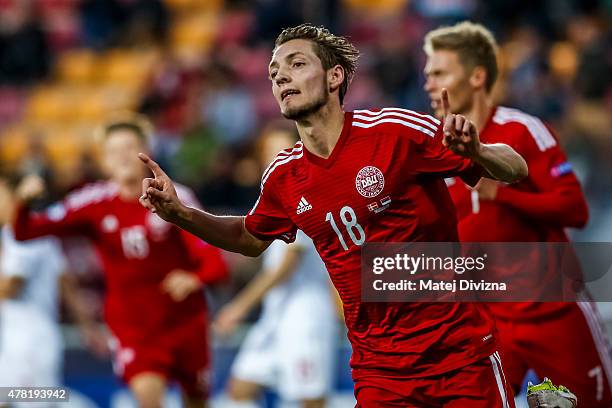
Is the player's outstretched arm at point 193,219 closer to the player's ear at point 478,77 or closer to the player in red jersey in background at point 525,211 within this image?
the player in red jersey in background at point 525,211

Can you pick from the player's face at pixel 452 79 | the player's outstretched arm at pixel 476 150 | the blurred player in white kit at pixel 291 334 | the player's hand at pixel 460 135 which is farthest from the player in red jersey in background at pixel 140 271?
the player's hand at pixel 460 135

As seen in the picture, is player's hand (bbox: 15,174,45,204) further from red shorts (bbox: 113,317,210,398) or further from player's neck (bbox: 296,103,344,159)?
player's neck (bbox: 296,103,344,159)

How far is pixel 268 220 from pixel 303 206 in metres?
0.27

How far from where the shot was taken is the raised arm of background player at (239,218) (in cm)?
389

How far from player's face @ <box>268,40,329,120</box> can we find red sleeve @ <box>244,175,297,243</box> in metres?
0.39

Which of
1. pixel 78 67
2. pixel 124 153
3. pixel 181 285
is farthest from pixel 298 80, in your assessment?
pixel 78 67

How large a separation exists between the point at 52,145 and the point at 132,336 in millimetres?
8153

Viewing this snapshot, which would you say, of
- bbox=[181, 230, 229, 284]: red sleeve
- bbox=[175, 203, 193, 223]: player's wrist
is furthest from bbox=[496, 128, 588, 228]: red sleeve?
bbox=[181, 230, 229, 284]: red sleeve

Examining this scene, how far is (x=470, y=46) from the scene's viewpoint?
573cm

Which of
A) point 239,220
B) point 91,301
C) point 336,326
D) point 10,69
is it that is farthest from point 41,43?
point 239,220

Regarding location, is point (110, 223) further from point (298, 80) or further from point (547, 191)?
point (298, 80)

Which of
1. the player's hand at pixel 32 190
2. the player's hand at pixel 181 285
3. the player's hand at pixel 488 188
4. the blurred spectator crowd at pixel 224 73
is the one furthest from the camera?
the blurred spectator crowd at pixel 224 73

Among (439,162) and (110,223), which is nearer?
(439,162)

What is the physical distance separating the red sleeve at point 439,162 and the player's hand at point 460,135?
0.34 m
